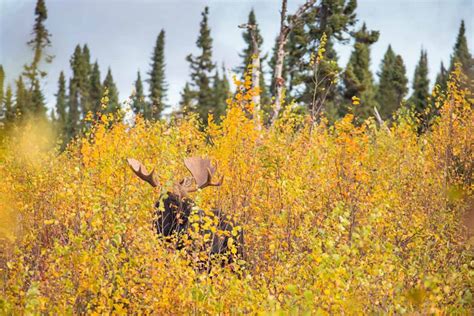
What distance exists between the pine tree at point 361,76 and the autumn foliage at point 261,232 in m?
13.9

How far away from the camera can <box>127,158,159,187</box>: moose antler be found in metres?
8.27

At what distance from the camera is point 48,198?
8148mm

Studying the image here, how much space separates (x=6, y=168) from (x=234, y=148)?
4.78 meters

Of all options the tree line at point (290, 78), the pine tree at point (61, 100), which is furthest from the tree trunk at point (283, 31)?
the pine tree at point (61, 100)

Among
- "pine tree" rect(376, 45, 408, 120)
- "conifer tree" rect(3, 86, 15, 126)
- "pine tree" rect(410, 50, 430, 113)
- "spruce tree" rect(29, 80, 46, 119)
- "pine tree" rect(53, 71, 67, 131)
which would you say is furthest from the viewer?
"pine tree" rect(53, 71, 67, 131)

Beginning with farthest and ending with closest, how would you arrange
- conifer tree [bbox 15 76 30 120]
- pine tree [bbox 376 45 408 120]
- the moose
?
pine tree [bbox 376 45 408 120] < conifer tree [bbox 15 76 30 120] < the moose

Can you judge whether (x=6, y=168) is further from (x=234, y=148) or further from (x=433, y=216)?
(x=433, y=216)

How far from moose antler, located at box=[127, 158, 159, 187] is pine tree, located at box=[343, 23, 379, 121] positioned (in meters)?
17.9

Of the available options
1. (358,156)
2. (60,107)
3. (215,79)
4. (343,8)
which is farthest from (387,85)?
(358,156)

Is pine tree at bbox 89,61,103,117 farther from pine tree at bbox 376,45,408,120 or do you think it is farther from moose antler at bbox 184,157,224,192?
moose antler at bbox 184,157,224,192

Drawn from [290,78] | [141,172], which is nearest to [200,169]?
[141,172]

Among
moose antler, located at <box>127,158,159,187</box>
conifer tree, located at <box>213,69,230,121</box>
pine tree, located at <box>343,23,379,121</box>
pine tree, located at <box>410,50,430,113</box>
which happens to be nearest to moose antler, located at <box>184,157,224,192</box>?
moose antler, located at <box>127,158,159,187</box>

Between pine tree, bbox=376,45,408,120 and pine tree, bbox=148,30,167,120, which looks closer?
pine tree, bbox=376,45,408,120

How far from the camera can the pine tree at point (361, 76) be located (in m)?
26.0
